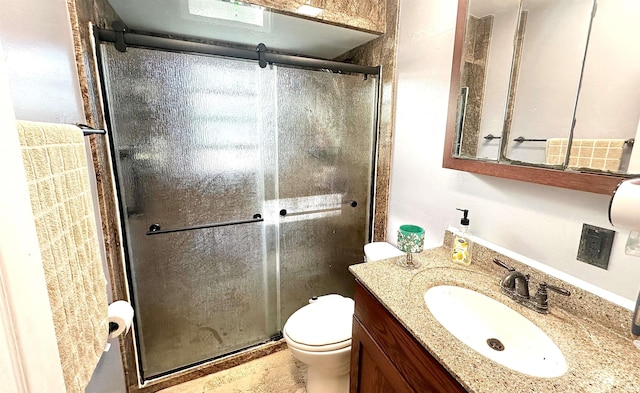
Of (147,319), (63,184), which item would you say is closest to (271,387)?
(147,319)

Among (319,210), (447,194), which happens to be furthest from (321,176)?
(447,194)

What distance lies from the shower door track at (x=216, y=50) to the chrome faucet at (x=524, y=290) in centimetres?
142

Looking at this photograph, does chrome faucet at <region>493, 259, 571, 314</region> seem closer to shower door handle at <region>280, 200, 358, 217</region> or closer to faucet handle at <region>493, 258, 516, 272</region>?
faucet handle at <region>493, 258, 516, 272</region>

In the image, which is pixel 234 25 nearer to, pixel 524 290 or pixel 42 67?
pixel 42 67

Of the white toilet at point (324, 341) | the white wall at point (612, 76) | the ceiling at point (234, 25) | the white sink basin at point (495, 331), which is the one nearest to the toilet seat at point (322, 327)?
the white toilet at point (324, 341)

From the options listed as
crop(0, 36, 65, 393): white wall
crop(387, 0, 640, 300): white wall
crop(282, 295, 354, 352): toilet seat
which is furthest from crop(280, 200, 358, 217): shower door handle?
crop(0, 36, 65, 393): white wall

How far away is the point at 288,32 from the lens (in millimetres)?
1733

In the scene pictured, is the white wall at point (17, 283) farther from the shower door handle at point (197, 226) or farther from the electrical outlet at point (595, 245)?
the electrical outlet at point (595, 245)

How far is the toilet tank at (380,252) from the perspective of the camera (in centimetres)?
162

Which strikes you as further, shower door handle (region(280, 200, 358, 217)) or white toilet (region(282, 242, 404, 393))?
shower door handle (region(280, 200, 358, 217))

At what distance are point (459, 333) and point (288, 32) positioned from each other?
1879 millimetres

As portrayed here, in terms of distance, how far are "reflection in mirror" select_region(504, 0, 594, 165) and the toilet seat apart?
1.10 meters

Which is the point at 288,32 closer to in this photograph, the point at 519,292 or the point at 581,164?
the point at 581,164

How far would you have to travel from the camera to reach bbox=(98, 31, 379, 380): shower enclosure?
1.37 meters
